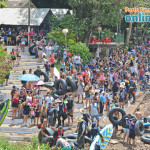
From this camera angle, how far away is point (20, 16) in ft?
115

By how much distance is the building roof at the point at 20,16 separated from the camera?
34.3 m

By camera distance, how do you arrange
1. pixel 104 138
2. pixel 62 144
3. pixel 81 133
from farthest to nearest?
1. pixel 104 138
2. pixel 81 133
3. pixel 62 144

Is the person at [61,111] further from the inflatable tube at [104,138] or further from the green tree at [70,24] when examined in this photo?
the green tree at [70,24]

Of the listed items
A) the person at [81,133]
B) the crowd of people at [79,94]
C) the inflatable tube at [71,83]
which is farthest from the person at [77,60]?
the person at [81,133]

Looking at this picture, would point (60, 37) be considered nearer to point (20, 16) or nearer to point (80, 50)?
point (80, 50)

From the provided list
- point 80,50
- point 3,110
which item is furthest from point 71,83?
point 80,50

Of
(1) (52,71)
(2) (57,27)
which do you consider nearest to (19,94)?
(1) (52,71)

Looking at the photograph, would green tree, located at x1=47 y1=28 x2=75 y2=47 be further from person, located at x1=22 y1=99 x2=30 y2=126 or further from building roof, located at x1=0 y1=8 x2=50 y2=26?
person, located at x1=22 y1=99 x2=30 y2=126

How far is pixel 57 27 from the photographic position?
34.7 meters

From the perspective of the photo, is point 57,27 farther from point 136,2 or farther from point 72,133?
point 72,133

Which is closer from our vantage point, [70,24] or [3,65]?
[3,65]

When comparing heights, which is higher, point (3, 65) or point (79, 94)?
point (3, 65)

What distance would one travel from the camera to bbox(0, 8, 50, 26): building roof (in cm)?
3434

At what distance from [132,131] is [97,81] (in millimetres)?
9014
